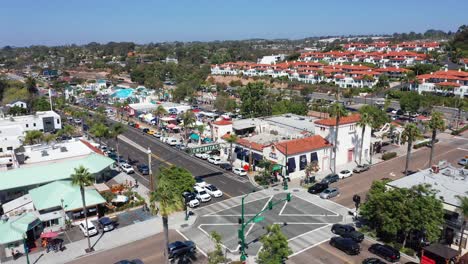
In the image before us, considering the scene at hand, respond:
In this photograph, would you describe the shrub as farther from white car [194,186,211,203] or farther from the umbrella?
the umbrella

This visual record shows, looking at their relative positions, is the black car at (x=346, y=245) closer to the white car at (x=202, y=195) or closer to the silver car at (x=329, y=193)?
the silver car at (x=329, y=193)

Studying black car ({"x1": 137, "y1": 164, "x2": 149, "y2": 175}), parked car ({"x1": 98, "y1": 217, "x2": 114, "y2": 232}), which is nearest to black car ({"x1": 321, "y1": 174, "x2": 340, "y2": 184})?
black car ({"x1": 137, "y1": 164, "x2": 149, "y2": 175})

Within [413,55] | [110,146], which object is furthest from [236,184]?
[413,55]

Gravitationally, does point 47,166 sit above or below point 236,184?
above

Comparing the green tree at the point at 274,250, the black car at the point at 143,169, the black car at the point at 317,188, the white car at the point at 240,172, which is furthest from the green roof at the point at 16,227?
the black car at the point at 317,188

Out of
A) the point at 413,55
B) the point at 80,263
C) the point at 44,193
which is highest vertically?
the point at 413,55

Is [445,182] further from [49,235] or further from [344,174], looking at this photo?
[49,235]

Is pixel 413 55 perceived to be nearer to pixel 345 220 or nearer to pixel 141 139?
pixel 141 139

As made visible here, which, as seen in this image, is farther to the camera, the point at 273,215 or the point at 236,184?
the point at 236,184
